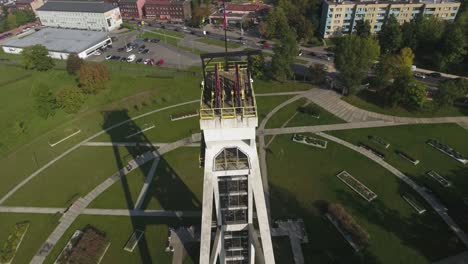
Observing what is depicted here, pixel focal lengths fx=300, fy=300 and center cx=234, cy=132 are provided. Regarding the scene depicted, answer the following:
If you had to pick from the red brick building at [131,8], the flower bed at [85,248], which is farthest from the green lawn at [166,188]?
the red brick building at [131,8]

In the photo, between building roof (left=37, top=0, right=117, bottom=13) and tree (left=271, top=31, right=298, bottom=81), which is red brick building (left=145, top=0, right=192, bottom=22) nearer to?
building roof (left=37, top=0, right=117, bottom=13)

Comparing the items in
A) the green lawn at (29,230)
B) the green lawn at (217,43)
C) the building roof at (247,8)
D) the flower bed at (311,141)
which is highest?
the building roof at (247,8)

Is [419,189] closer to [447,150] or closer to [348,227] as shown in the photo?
[447,150]

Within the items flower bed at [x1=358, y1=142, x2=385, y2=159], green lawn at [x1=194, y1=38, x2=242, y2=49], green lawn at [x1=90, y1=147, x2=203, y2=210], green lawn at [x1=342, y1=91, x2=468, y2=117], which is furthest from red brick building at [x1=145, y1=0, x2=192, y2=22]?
flower bed at [x1=358, y1=142, x2=385, y2=159]

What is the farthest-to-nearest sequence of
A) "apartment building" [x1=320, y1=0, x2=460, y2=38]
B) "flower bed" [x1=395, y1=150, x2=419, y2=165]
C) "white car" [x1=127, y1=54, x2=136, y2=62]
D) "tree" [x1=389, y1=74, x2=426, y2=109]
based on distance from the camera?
1. "white car" [x1=127, y1=54, x2=136, y2=62]
2. "apartment building" [x1=320, y1=0, x2=460, y2=38]
3. "tree" [x1=389, y1=74, x2=426, y2=109]
4. "flower bed" [x1=395, y1=150, x2=419, y2=165]

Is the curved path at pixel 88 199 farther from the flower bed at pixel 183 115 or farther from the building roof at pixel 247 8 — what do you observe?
the building roof at pixel 247 8

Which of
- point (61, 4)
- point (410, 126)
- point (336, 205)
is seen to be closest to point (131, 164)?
point (336, 205)

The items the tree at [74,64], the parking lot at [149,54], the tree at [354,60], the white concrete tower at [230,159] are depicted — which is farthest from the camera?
the parking lot at [149,54]
